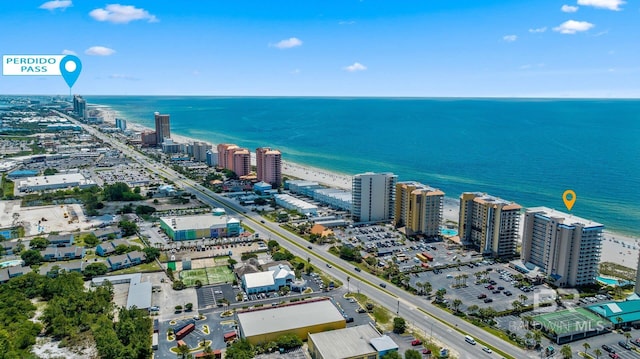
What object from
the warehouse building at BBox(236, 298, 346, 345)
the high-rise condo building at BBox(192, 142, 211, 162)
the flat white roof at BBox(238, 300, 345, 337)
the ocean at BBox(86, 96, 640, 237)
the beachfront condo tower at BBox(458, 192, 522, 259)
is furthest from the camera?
the high-rise condo building at BBox(192, 142, 211, 162)

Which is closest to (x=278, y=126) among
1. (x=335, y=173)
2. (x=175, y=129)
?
(x=175, y=129)

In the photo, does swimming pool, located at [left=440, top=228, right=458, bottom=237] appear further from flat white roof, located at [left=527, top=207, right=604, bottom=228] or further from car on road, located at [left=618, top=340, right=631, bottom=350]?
car on road, located at [left=618, top=340, right=631, bottom=350]

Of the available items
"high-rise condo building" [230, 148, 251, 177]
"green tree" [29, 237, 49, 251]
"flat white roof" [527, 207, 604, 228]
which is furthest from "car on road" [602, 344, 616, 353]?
"high-rise condo building" [230, 148, 251, 177]

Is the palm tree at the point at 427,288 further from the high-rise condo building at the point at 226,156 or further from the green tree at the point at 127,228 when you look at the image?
the high-rise condo building at the point at 226,156

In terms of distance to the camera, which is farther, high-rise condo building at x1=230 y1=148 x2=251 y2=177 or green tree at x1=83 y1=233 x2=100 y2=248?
high-rise condo building at x1=230 y1=148 x2=251 y2=177

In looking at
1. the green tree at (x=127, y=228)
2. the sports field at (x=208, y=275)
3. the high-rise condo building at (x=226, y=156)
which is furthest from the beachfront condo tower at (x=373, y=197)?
the high-rise condo building at (x=226, y=156)

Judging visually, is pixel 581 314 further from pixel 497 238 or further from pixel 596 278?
pixel 497 238
